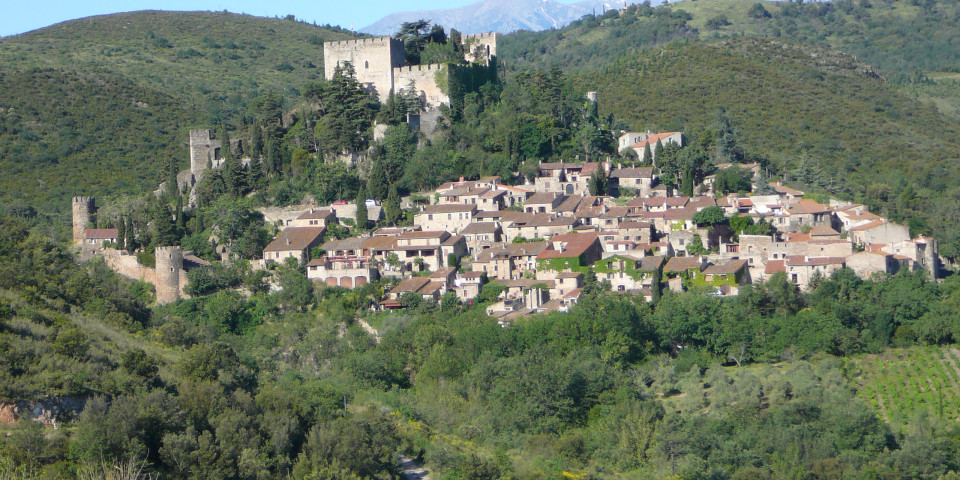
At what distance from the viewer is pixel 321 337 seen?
43.7m

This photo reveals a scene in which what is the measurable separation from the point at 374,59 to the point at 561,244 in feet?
54.8

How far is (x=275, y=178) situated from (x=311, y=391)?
19.5 m

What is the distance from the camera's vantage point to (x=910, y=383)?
4050 cm

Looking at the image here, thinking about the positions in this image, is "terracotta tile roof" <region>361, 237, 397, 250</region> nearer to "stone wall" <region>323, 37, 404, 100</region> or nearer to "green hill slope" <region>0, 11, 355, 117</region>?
"stone wall" <region>323, 37, 404, 100</region>

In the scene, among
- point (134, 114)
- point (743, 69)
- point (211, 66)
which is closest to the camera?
point (134, 114)

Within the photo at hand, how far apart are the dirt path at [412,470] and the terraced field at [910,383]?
14.7 m

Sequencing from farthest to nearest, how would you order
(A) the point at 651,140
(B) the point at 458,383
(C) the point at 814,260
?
(A) the point at 651,140 < (C) the point at 814,260 < (B) the point at 458,383

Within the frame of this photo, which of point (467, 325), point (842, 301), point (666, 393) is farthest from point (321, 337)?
point (842, 301)

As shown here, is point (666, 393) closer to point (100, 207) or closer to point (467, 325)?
point (467, 325)

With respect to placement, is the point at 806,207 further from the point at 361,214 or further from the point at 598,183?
the point at 361,214

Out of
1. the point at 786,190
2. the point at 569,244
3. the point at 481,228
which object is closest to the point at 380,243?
the point at 481,228

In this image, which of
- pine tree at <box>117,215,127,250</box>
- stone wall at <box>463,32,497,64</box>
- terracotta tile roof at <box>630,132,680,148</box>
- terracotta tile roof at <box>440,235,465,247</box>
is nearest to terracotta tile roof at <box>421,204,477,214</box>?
terracotta tile roof at <box>440,235,465,247</box>

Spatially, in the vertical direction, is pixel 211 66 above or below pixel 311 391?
above

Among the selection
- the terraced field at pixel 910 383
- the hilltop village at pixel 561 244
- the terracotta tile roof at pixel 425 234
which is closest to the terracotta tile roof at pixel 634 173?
the hilltop village at pixel 561 244
